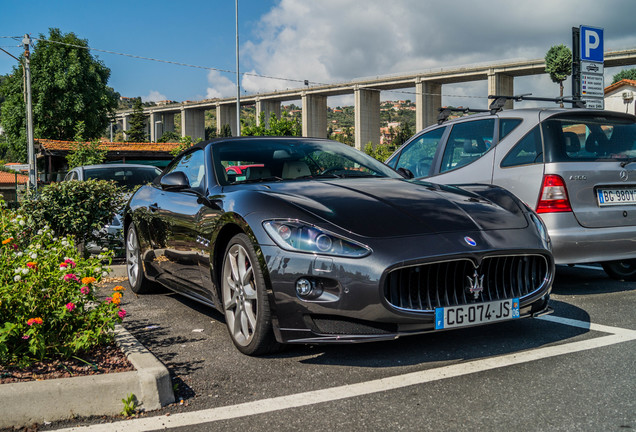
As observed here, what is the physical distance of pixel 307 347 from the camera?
436 centimetres

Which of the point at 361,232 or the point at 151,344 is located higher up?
the point at 361,232

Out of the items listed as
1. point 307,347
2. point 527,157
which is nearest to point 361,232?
point 307,347

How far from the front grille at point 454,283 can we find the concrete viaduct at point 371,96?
68.7m

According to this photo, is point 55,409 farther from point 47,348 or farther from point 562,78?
point 562,78

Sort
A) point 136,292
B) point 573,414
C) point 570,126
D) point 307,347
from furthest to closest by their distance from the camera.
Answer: point 136,292 → point 570,126 → point 307,347 → point 573,414

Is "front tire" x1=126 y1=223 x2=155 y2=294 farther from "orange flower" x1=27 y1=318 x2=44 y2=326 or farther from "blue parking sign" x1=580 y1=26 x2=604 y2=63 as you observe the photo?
"blue parking sign" x1=580 y1=26 x2=604 y2=63

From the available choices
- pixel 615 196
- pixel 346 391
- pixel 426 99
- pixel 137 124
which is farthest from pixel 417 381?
pixel 137 124

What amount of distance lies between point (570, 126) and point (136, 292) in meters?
4.42

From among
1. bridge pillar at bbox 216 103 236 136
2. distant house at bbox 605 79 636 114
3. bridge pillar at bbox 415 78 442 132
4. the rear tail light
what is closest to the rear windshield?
the rear tail light

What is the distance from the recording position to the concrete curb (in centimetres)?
310

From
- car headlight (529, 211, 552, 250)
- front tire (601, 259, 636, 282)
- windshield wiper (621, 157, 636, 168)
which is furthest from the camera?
front tire (601, 259, 636, 282)

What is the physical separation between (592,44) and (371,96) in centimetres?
8297

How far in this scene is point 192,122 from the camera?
124875 millimetres

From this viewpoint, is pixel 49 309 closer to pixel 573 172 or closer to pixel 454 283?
pixel 454 283
